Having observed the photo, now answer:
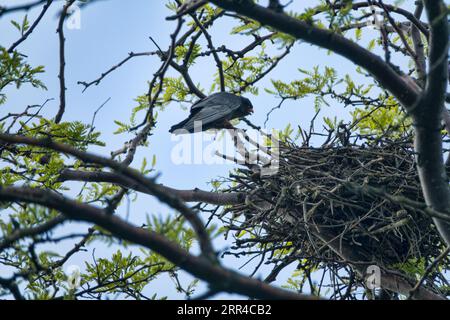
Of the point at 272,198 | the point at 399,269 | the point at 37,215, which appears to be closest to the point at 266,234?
Result: the point at 272,198

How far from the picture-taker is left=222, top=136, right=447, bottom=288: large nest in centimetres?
495

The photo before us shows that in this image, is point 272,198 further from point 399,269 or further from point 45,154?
point 45,154

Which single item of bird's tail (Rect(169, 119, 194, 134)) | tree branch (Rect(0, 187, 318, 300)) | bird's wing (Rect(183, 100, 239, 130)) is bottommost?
tree branch (Rect(0, 187, 318, 300))

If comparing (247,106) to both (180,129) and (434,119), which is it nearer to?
(180,129)

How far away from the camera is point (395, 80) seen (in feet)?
11.4

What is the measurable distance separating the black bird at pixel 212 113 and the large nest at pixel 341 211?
1.55 metres

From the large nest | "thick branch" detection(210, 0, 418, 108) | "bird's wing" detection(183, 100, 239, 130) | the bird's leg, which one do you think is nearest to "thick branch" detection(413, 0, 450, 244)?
"thick branch" detection(210, 0, 418, 108)

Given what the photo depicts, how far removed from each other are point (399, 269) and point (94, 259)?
249 centimetres

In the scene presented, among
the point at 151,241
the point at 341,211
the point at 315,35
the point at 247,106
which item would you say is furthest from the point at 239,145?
the point at 151,241

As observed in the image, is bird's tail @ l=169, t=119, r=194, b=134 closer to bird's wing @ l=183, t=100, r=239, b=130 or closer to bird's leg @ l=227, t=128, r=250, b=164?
bird's wing @ l=183, t=100, r=239, b=130

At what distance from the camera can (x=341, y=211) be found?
5.23 metres

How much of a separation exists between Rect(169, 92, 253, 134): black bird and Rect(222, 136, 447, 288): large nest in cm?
155

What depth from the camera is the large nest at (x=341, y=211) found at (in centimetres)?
495
